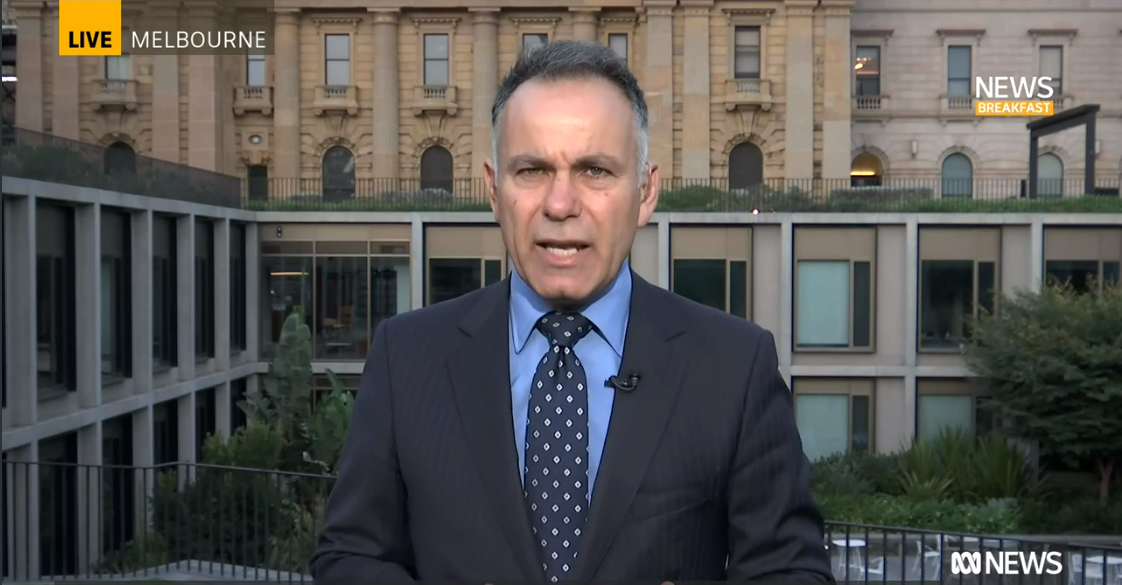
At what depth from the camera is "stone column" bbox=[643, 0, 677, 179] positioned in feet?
124

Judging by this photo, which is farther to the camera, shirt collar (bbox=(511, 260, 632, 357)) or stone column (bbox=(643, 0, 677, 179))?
stone column (bbox=(643, 0, 677, 179))

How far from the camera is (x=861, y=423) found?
88.2 ft

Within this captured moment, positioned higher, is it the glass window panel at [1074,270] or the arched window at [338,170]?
the arched window at [338,170]

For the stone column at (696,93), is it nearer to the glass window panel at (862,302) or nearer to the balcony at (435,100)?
the balcony at (435,100)

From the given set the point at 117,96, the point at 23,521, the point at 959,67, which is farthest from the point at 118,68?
the point at 959,67

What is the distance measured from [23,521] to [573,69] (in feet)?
43.7

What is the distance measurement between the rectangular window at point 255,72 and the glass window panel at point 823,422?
22.6m

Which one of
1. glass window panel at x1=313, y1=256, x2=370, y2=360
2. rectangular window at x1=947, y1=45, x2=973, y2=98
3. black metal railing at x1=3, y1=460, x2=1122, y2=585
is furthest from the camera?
rectangular window at x1=947, y1=45, x2=973, y2=98

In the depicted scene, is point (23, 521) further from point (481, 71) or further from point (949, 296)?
point (481, 71)

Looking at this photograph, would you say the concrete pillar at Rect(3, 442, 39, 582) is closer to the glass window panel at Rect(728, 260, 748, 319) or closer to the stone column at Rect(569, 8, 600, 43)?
the glass window panel at Rect(728, 260, 748, 319)

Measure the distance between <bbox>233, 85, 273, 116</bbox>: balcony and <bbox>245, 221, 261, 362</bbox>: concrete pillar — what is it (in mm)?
13444

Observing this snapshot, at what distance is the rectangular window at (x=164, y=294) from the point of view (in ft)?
67.7

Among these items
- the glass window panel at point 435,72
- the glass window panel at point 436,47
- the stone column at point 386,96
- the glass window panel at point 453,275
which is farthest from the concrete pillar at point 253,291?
the glass window panel at point 436,47

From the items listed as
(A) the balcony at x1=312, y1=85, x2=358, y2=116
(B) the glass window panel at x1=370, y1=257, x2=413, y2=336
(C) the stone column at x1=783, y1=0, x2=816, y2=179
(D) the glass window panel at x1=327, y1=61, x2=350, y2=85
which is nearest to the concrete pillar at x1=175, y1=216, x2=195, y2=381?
(B) the glass window panel at x1=370, y1=257, x2=413, y2=336
